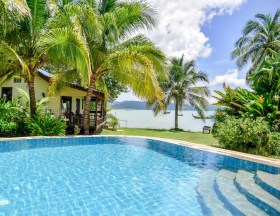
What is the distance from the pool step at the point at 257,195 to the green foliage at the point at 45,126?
946 centimetres

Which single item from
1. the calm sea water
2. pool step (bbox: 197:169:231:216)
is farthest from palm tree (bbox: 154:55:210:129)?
pool step (bbox: 197:169:231:216)

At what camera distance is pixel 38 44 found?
41.0 feet

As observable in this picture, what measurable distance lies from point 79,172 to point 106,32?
8790 millimetres

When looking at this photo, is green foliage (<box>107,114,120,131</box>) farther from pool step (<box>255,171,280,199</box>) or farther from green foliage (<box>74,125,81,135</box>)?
pool step (<box>255,171,280,199</box>)

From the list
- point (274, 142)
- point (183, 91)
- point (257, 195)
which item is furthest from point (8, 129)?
point (183, 91)

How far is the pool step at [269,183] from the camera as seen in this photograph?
213 inches

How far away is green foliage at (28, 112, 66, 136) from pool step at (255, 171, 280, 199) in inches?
387

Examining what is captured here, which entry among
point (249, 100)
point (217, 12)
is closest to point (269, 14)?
point (217, 12)

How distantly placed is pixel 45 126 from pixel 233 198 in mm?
10146

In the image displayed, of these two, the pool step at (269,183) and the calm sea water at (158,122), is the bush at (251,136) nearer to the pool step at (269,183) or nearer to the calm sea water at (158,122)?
the pool step at (269,183)

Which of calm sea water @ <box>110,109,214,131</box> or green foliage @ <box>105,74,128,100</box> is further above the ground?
green foliage @ <box>105,74,128,100</box>

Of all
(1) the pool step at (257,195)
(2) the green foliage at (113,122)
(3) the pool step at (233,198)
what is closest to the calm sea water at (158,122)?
(2) the green foliage at (113,122)

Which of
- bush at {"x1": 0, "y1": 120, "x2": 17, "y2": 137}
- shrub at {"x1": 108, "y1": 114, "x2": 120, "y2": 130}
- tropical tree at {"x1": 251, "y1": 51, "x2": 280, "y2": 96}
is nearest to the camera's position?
tropical tree at {"x1": 251, "y1": 51, "x2": 280, "y2": 96}

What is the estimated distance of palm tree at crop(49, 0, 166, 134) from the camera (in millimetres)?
12883
